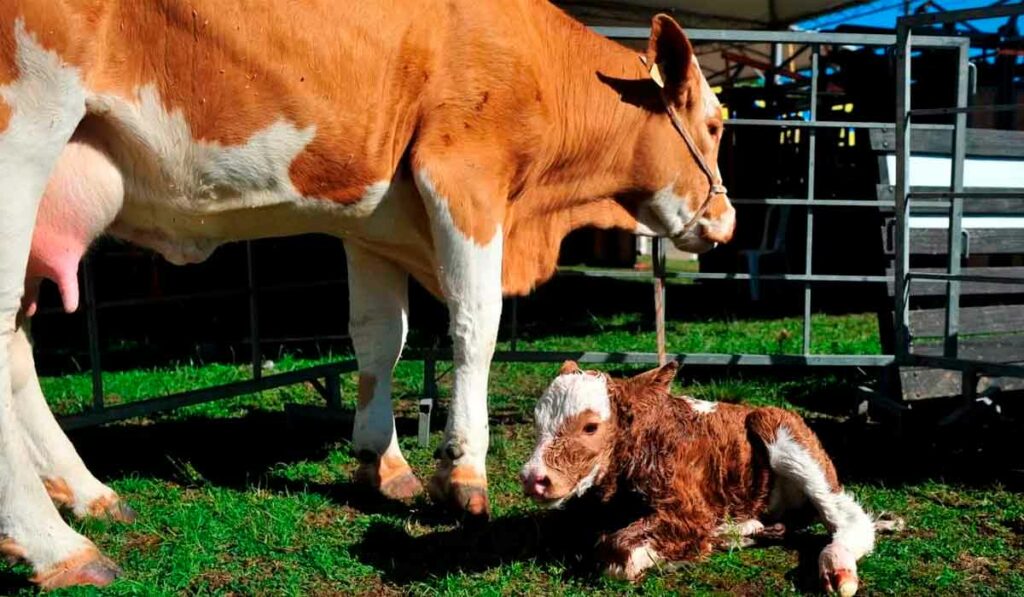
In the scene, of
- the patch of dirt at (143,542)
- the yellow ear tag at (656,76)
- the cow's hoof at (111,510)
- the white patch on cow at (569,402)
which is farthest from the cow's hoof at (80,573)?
the yellow ear tag at (656,76)

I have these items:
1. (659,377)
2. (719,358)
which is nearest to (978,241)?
(719,358)

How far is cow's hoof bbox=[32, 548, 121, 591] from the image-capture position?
334cm

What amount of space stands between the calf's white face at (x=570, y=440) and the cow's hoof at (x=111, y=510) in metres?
1.92

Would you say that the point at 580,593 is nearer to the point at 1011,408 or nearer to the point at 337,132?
the point at 337,132

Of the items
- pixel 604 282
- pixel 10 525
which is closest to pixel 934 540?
pixel 10 525

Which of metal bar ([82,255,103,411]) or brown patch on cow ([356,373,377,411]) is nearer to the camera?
brown patch on cow ([356,373,377,411])

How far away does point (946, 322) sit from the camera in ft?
17.7

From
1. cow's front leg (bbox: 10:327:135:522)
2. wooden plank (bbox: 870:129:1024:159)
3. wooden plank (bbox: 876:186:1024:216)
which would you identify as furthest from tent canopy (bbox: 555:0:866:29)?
cow's front leg (bbox: 10:327:135:522)

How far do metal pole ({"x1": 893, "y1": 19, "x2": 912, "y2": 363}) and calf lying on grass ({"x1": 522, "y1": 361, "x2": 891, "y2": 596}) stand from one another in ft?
6.50

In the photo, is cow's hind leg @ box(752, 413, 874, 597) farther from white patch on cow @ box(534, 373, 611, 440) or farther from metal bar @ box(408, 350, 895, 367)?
metal bar @ box(408, 350, 895, 367)

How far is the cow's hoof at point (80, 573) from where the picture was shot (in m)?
3.34

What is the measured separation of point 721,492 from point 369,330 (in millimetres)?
1941

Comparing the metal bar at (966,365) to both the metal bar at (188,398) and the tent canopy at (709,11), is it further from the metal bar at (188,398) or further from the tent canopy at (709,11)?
the tent canopy at (709,11)

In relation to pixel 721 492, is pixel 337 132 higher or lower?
higher
